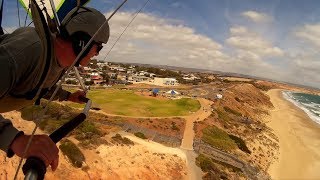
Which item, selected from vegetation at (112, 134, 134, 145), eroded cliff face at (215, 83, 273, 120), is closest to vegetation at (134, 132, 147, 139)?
vegetation at (112, 134, 134, 145)

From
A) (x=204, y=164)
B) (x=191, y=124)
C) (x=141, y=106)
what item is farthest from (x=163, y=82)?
(x=204, y=164)

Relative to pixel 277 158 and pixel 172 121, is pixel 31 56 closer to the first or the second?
pixel 172 121

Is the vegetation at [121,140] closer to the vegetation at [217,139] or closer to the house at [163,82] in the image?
the vegetation at [217,139]

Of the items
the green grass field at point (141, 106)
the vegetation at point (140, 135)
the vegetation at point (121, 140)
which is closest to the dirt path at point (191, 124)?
the green grass field at point (141, 106)

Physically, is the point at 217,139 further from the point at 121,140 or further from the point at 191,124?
the point at 121,140

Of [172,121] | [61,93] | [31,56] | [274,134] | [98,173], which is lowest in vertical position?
[274,134]

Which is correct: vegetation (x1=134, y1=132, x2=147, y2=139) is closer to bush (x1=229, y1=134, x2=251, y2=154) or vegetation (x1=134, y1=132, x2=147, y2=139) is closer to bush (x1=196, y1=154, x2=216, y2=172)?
bush (x1=196, y1=154, x2=216, y2=172)

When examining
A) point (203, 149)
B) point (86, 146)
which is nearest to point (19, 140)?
point (86, 146)
